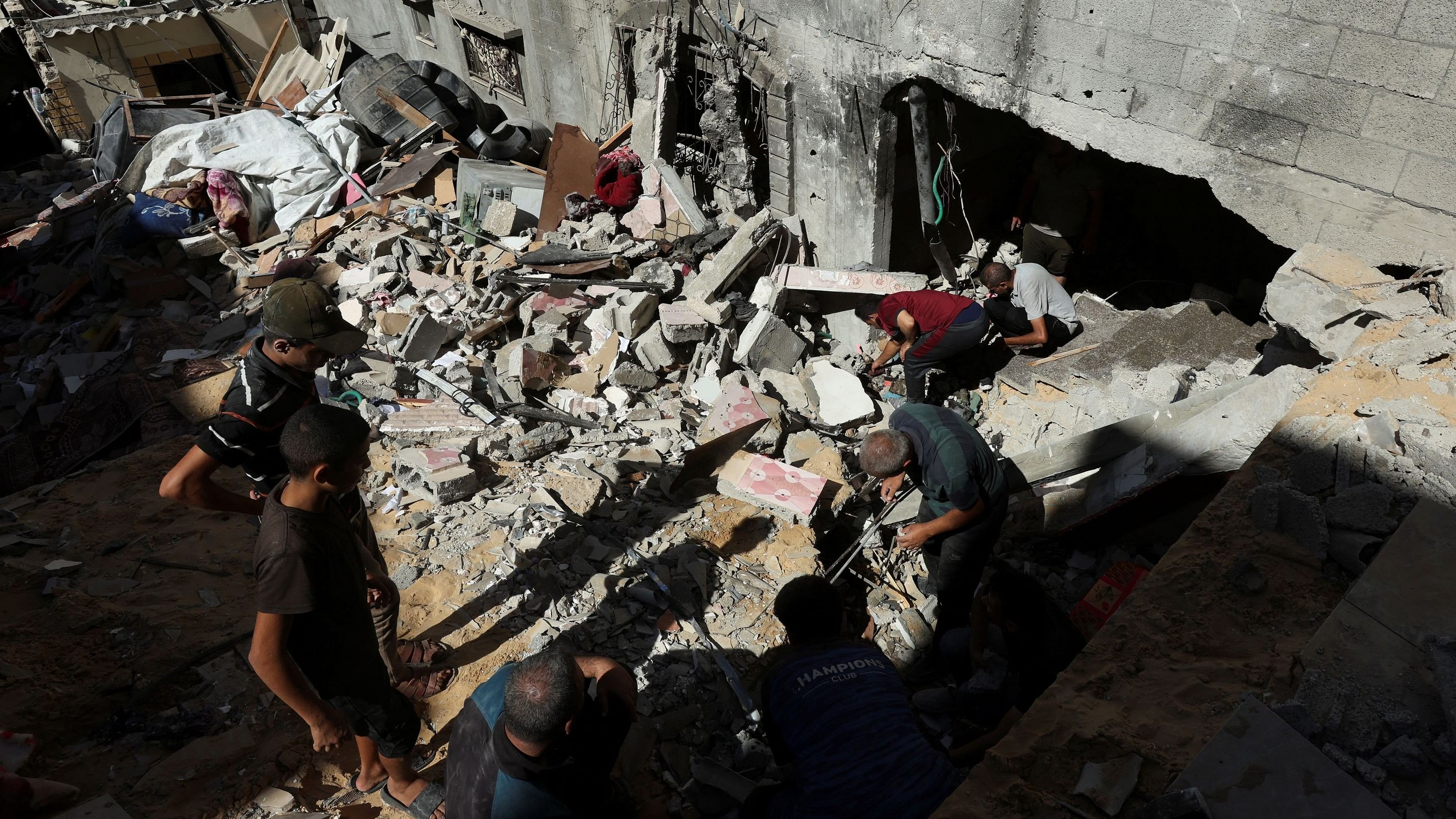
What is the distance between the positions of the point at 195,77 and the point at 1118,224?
52.8ft

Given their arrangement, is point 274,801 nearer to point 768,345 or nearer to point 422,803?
point 422,803

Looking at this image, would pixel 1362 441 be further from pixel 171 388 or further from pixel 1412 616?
pixel 171 388

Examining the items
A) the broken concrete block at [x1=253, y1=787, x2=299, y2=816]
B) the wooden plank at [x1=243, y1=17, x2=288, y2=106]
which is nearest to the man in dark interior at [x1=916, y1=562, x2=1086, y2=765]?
the broken concrete block at [x1=253, y1=787, x2=299, y2=816]

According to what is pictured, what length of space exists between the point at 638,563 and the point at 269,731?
1.86 metres

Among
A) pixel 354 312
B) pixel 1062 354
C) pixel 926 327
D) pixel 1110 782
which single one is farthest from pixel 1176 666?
pixel 354 312

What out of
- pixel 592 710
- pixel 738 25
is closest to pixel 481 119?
pixel 738 25

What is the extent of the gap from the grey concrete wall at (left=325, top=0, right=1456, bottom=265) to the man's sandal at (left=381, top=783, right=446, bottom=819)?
531cm

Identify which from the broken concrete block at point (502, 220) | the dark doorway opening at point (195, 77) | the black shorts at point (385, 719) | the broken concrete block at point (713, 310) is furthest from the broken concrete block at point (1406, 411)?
the dark doorway opening at point (195, 77)

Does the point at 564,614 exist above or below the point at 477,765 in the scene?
below

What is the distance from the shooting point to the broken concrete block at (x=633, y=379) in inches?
255

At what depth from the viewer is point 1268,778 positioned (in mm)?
2150

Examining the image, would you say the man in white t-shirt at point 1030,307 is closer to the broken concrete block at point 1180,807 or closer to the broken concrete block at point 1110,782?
the broken concrete block at point 1110,782

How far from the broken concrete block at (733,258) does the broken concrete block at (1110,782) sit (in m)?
5.33

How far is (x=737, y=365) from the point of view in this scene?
22.5 ft
